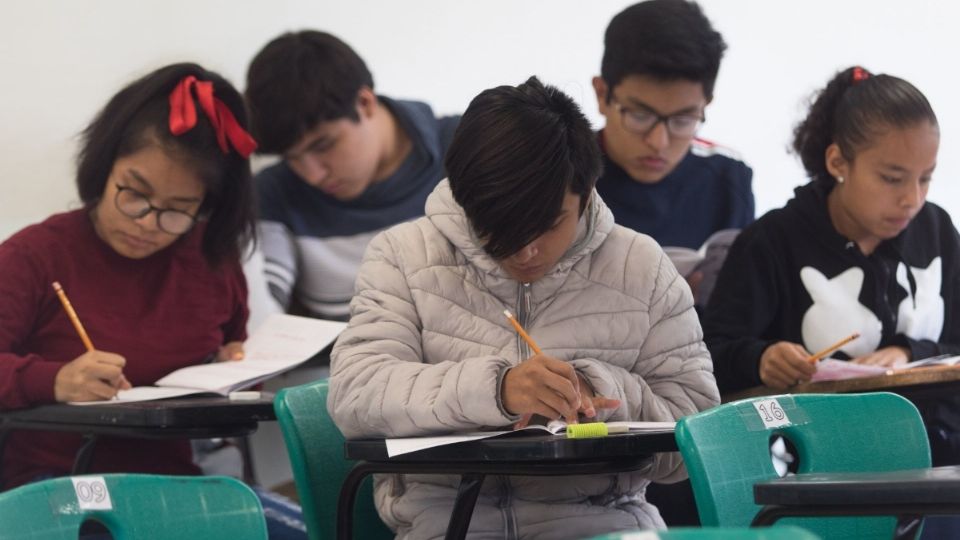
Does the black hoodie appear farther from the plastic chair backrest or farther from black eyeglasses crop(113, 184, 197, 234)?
black eyeglasses crop(113, 184, 197, 234)

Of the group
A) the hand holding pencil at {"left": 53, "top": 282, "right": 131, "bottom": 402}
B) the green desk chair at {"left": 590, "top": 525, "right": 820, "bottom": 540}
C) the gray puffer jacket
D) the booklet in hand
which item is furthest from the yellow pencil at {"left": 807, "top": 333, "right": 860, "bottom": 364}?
the green desk chair at {"left": 590, "top": 525, "right": 820, "bottom": 540}

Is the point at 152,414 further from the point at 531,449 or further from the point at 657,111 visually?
the point at 657,111

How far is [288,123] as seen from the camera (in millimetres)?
3238

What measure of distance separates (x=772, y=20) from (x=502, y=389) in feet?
7.74

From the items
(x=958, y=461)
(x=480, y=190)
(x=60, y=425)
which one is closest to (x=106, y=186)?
(x=60, y=425)

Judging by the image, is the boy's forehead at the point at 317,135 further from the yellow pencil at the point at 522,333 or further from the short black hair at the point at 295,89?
the yellow pencil at the point at 522,333

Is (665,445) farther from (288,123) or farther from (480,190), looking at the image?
(288,123)

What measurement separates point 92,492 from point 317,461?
490mm

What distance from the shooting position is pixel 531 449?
1.64m

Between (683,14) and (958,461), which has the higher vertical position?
(683,14)

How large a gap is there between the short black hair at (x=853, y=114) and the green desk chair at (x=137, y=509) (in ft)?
5.30

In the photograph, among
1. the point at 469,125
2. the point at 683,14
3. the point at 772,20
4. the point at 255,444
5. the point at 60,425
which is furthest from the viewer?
the point at 772,20

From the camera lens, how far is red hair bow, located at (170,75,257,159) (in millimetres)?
2678

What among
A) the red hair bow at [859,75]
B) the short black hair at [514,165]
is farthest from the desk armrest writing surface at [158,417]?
the red hair bow at [859,75]
